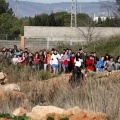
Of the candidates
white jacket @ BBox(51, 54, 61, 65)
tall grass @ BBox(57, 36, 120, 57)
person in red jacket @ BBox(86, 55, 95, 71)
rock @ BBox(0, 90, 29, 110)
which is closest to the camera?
rock @ BBox(0, 90, 29, 110)

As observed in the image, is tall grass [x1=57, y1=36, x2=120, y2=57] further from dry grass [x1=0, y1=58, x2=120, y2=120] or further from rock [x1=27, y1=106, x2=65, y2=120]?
rock [x1=27, y1=106, x2=65, y2=120]

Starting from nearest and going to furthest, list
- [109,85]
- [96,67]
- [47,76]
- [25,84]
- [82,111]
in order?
[82,111], [109,85], [25,84], [47,76], [96,67]

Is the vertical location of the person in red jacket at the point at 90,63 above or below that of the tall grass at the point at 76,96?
below

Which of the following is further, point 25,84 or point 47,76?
point 47,76

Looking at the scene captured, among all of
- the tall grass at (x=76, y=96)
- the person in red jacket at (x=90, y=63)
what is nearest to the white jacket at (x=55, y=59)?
the person in red jacket at (x=90, y=63)

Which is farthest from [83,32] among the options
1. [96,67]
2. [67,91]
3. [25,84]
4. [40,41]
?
[67,91]

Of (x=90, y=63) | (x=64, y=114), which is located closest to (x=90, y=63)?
(x=90, y=63)

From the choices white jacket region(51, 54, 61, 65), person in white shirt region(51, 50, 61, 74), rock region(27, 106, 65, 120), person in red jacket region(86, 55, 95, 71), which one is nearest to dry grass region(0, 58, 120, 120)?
rock region(27, 106, 65, 120)

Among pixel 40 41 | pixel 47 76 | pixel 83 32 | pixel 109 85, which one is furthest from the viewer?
pixel 83 32

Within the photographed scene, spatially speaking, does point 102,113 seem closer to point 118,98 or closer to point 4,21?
point 118,98

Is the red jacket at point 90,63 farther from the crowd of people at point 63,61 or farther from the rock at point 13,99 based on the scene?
the rock at point 13,99

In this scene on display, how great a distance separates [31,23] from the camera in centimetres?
8488

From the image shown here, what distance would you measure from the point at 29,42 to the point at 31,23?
4013 centimetres

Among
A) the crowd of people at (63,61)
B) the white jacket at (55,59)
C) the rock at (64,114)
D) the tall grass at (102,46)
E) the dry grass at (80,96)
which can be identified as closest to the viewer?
the rock at (64,114)
